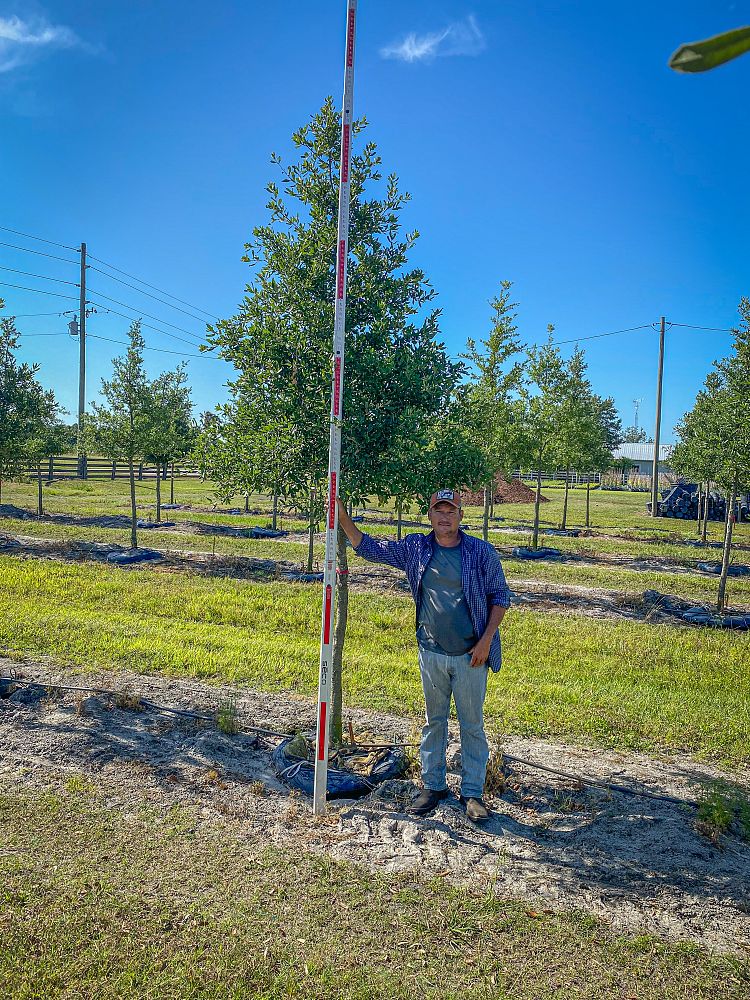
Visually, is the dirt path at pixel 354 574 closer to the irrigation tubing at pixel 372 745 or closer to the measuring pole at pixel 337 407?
the irrigation tubing at pixel 372 745

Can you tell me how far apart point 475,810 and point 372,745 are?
138 centimetres

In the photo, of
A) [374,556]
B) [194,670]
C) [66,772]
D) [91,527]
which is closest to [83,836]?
[66,772]

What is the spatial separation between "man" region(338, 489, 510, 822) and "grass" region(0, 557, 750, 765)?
1.89 meters

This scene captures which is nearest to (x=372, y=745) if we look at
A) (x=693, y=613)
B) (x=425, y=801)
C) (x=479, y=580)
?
(x=425, y=801)

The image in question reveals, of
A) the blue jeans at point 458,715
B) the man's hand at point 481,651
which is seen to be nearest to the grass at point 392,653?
the blue jeans at point 458,715

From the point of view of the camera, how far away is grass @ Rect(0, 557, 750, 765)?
279 inches

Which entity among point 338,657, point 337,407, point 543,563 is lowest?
point 543,563

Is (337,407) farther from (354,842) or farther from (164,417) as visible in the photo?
(164,417)

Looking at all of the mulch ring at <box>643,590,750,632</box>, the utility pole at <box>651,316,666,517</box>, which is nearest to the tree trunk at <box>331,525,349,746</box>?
the mulch ring at <box>643,590,750,632</box>

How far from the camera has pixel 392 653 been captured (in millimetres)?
9344

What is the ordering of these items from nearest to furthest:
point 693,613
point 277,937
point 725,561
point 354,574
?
point 277,937 < point 693,613 < point 725,561 < point 354,574

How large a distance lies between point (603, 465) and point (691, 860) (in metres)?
24.9

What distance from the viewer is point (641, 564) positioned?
18.7m

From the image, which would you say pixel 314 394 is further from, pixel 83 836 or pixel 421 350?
pixel 83 836
